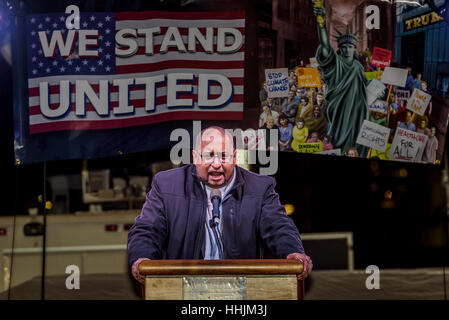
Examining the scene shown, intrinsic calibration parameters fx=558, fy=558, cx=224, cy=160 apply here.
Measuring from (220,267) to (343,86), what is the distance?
7.76 feet

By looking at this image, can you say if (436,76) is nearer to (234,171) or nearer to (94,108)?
(234,171)

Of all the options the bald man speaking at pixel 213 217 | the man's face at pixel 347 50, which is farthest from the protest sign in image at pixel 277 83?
the bald man speaking at pixel 213 217

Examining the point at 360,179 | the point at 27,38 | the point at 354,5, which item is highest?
the point at 354,5

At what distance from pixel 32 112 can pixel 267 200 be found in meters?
2.18

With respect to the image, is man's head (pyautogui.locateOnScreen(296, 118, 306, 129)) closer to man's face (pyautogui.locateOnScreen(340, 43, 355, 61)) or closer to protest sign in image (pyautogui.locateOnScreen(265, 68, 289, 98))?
protest sign in image (pyautogui.locateOnScreen(265, 68, 289, 98))

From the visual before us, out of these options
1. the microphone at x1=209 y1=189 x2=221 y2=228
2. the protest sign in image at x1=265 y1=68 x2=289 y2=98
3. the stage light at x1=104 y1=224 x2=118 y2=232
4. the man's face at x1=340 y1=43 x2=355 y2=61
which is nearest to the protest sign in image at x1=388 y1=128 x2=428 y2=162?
the man's face at x1=340 y1=43 x2=355 y2=61

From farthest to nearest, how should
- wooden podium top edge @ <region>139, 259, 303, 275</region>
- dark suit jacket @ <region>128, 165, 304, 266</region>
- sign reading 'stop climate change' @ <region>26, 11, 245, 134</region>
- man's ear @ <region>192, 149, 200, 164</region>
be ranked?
1. sign reading 'stop climate change' @ <region>26, 11, 245, 134</region>
2. man's ear @ <region>192, 149, 200, 164</region>
3. dark suit jacket @ <region>128, 165, 304, 266</region>
4. wooden podium top edge @ <region>139, 259, 303, 275</region>

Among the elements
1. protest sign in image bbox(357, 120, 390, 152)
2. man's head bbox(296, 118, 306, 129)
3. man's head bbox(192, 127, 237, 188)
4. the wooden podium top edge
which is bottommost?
the wooden podium top edge

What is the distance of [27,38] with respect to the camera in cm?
488

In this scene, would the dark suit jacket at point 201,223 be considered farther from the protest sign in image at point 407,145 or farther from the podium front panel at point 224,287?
the protest sign in image at point 407,145

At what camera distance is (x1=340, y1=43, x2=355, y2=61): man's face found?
4883 millimetres

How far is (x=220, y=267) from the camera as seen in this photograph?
3248mm

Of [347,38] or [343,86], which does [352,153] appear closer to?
[343,86]

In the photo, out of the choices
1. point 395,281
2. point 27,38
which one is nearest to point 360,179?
point 395,281
